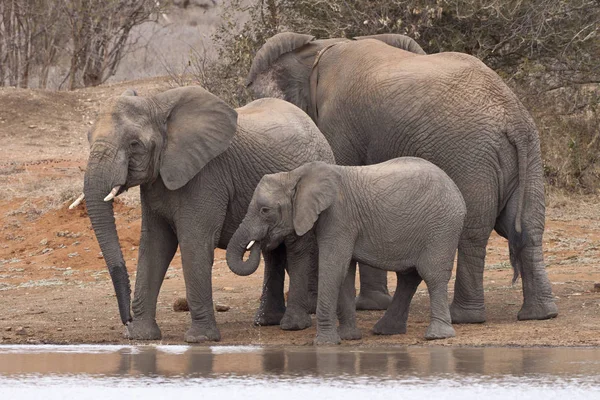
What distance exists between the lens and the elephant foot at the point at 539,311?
10133 mm

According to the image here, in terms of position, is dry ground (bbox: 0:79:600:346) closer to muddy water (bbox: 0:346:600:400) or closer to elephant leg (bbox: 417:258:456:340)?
elephant leg (bbox: 417:258:456:340)

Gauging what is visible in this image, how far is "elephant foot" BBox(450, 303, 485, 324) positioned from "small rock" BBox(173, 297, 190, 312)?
2.25m

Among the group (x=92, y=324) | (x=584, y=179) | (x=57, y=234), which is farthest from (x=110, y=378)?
(x=584, y=179)

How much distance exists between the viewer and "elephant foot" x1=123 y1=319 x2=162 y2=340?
9727mm

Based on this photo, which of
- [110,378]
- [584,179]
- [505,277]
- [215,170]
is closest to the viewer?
[110,378]

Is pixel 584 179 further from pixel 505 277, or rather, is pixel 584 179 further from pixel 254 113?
pixel 254 113

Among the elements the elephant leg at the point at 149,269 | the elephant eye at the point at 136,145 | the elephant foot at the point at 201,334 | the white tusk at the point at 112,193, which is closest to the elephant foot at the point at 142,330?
the elephant leg at the point at 149,269

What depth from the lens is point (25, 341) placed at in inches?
379

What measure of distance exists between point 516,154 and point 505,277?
2.77 meters

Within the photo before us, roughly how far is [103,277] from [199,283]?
436 cm

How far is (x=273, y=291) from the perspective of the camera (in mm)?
10633

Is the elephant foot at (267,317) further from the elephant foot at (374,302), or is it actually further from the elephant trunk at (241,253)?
the elephant trunk at (241,253)

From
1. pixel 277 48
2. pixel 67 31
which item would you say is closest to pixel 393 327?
pixel 277 48

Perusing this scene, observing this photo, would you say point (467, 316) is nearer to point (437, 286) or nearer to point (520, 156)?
point (437, 286)
